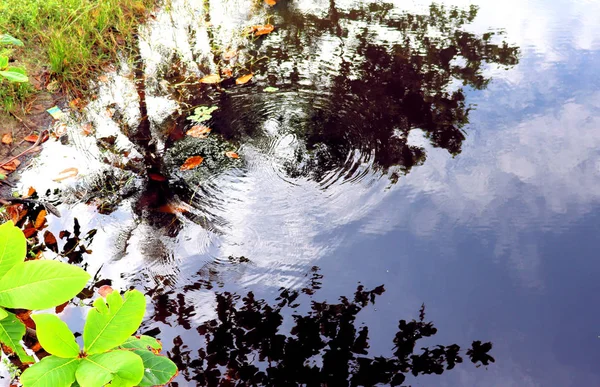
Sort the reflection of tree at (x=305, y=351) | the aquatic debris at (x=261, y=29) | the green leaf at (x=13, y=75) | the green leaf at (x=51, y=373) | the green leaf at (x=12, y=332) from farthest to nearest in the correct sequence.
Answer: the aquatic debris at (x=261, y=29) < the reflection of tree at (x=305, y=351) < the green leaf at (x=13, y=75) < the green leaf at (x=12, y=332) < the green leaf at (x=51, y=373)

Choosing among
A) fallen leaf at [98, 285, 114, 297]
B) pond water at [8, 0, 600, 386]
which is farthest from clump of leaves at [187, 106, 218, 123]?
fallen leaf at [98, 285, 114, 297]

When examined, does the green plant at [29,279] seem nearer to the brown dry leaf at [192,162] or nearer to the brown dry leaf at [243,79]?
the brown dry leaf at [192,162]

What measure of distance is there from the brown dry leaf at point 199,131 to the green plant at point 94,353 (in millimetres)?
2741

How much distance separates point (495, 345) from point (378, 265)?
68cm

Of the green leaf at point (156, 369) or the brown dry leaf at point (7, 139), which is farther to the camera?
the brown dry leaf at point (7, 139)

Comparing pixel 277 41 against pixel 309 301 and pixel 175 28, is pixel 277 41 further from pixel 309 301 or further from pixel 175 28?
pixel 309 301

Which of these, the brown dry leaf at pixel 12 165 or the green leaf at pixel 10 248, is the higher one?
the brown dry leaf at pixel 12 165

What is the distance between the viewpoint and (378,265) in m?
2.52

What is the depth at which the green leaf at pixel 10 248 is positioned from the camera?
765 millimetres

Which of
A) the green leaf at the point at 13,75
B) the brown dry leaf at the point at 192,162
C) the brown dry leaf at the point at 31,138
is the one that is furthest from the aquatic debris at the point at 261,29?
the green leaf at the point at 13,75

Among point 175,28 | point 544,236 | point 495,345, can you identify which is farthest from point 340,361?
point 175,28

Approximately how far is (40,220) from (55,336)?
2.43 metres

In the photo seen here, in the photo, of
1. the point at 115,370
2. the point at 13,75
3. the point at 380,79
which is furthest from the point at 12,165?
the point at 115,370

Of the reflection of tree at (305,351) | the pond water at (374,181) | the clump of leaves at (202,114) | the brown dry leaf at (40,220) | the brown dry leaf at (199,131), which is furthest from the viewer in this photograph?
the clump of leaves at (202,114)
